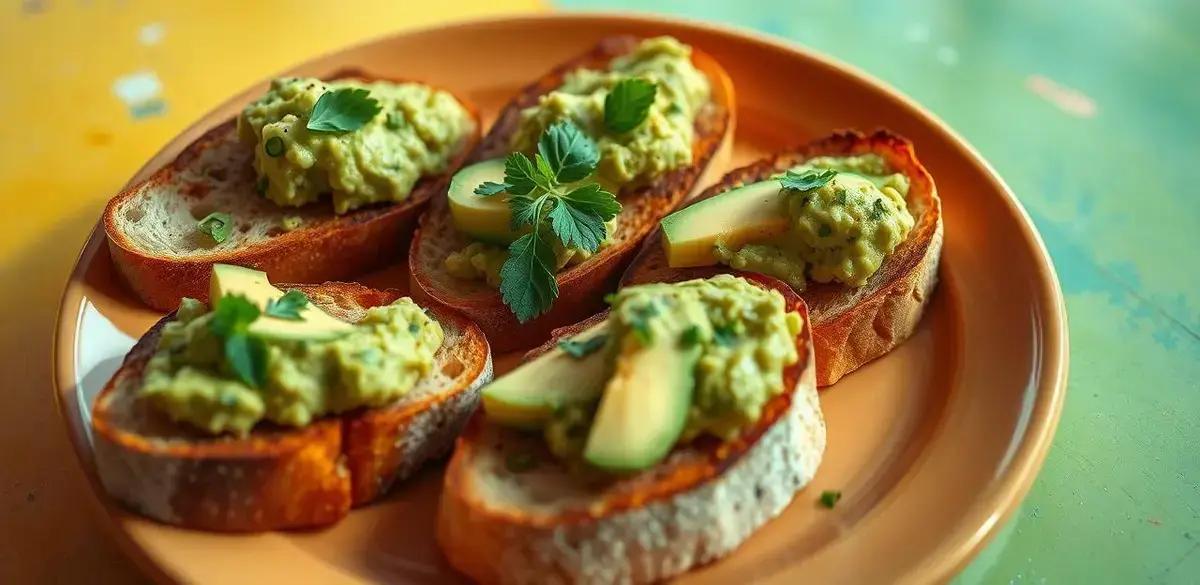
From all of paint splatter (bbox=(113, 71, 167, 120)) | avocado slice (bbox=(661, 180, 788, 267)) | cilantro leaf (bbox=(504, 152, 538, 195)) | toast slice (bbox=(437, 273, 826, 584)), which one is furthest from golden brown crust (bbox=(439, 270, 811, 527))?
paint splatter (bbox=(113, 71, 167, 120))

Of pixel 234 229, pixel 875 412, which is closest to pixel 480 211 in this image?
pixel 234 229

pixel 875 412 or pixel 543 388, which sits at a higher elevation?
pixel 543 388

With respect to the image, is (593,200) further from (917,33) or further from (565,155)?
(917,33)

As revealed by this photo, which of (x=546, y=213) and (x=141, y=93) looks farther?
(x=141, y=93)

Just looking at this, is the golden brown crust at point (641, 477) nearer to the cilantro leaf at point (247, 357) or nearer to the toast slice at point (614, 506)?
the toast slice at point (614, 506)

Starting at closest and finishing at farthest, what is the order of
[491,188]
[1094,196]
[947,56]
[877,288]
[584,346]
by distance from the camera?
[584,346]
[877,288]
[491,188]
[1094,196]
[947,56]

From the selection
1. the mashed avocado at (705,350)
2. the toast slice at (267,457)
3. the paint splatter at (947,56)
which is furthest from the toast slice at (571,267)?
the paint splatter at (947,56)

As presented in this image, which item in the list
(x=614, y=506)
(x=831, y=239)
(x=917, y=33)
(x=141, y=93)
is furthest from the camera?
(x=917, y=33)

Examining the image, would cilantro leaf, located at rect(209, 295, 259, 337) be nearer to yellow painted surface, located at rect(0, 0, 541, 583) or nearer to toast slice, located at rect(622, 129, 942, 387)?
yellow painted surface, located at rect(0, 0, 541, 583)
